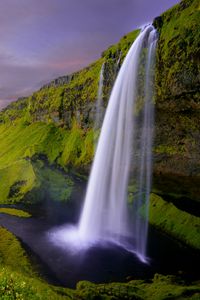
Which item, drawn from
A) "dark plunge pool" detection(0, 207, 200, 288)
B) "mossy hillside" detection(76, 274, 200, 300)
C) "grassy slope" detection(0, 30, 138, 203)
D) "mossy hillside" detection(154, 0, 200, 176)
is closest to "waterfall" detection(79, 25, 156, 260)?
"mossy hillside" detection(154, 0, 200, 176)

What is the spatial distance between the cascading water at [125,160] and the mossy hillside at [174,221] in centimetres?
207

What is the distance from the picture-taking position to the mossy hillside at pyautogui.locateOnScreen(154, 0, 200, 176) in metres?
48.5

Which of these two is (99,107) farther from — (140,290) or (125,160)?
(140,290)

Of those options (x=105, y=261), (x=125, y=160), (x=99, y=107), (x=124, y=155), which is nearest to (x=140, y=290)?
(x=105, y=261)

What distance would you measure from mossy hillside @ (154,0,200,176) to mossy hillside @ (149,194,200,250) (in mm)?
6778

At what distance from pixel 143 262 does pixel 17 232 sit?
938 inches

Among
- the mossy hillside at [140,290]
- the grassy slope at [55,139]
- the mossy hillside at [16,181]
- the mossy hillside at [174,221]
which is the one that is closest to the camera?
the mossy hillside at [140,290]

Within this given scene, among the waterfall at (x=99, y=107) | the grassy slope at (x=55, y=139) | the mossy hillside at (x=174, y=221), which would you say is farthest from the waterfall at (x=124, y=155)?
the waterfall at (x=99, y=107)

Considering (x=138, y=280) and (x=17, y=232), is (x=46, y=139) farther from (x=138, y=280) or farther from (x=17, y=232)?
(x=138, y=280)

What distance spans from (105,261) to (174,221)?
1908 cm

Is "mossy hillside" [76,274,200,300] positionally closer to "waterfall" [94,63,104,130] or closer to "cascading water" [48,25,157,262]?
"cascading water" [48,25,157,262]

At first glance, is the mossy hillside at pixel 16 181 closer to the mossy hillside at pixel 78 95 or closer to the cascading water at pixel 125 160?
the mossy hillside at pixel 78 95

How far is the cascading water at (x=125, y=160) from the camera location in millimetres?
56000

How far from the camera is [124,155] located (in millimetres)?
61875
